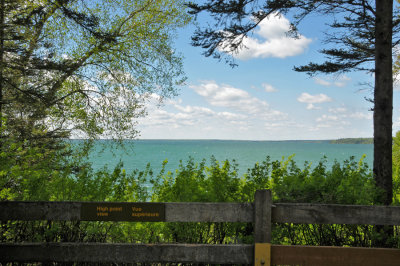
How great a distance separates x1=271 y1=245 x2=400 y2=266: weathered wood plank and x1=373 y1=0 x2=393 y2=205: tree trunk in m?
3.28

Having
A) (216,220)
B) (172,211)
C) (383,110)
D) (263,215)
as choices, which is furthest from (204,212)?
(383,110)

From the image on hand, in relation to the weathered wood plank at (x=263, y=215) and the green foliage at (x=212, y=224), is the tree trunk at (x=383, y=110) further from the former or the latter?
the weathered wood plank at (x=263, y=215)

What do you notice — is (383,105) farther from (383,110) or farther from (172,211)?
(172,211)

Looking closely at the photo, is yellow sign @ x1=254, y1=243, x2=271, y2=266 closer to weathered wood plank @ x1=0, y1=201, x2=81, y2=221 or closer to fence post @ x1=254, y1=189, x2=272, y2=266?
fence post @ x1=254, y1=189, x2=272, y2=266

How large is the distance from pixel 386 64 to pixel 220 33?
14.5 ft

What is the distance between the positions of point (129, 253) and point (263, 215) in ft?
6.13

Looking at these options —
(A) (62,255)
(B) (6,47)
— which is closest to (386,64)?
(A) (62,255)

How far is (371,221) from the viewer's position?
430cm

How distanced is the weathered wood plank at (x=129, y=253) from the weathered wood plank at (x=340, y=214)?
0.77m

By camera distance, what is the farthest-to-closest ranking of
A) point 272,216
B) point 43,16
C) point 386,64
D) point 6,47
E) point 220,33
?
point 43,16 < point 6,47 < point 220,33 < point 386,64 < point 272,216

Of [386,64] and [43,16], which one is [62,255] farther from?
[43,16]

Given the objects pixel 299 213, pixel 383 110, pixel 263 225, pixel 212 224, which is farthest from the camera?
pixel 383 110

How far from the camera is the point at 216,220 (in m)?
4.31

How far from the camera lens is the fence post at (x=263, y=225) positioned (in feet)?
13.7
